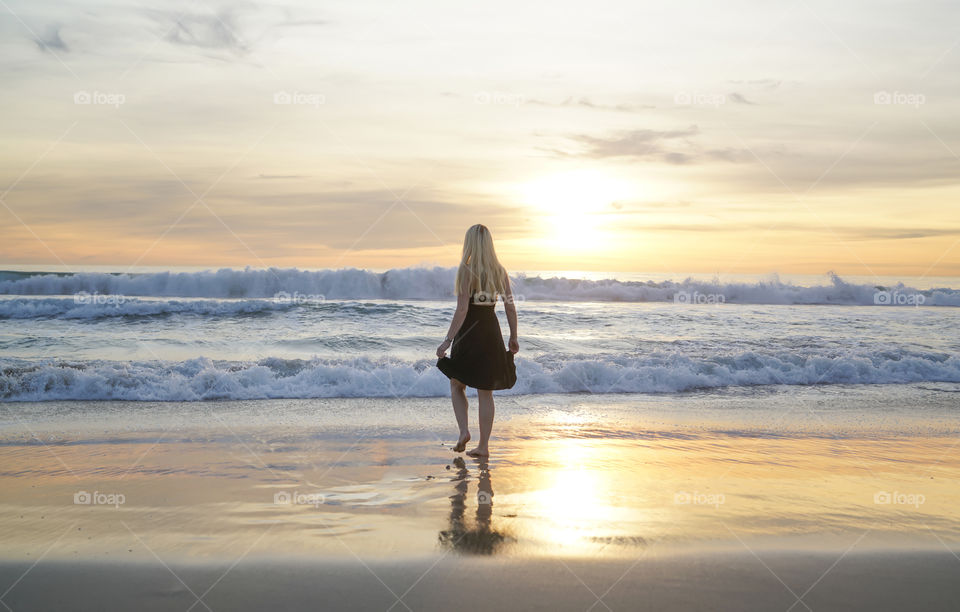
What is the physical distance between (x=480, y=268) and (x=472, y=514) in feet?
7.44

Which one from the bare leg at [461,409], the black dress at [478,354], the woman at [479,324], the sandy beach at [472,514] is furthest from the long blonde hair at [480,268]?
the sandy beach at [472,514]

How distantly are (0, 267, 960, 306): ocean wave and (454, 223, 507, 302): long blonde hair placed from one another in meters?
16.4

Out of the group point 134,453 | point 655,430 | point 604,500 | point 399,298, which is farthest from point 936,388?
point 399,298

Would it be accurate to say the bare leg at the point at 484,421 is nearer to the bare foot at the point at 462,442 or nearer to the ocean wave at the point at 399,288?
the bare foot at the point at 462,442

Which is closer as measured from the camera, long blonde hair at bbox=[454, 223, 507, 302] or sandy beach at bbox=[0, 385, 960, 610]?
sandy beach at bbox=[0, 385, 960, 610]

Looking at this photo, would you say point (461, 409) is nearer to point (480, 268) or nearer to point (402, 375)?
point (480, 268)

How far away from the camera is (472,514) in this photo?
4480mm

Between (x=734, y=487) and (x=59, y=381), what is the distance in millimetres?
9291

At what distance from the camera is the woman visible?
236 inches

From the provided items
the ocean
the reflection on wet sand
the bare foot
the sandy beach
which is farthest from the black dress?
→ the ocean

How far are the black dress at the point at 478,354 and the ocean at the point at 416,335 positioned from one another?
4.45 m

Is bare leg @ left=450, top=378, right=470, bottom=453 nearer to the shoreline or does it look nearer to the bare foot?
the bare foot

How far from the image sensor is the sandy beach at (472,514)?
330 cm

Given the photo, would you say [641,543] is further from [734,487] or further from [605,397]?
[605,397]
